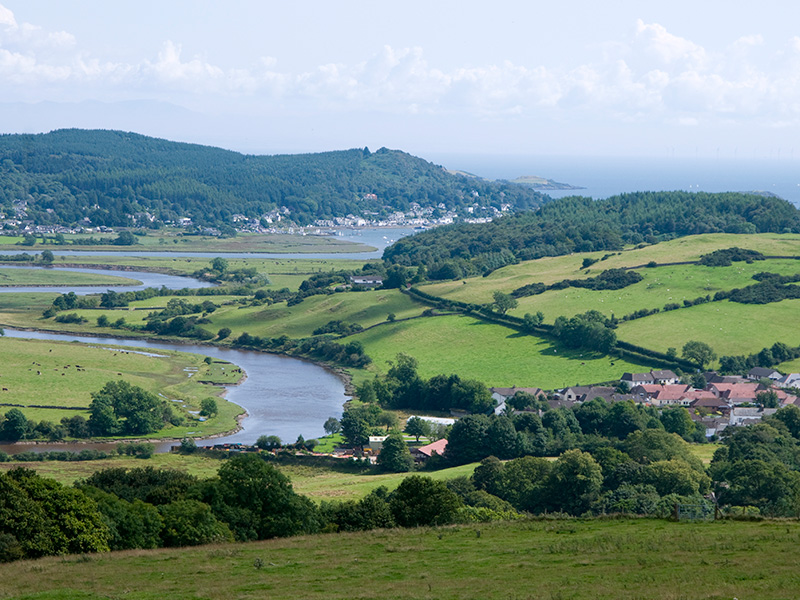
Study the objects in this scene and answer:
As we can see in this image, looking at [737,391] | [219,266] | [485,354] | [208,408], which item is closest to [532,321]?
[485,354]

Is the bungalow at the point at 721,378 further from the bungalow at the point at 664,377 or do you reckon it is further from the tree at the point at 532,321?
the tree at the point at 532,321

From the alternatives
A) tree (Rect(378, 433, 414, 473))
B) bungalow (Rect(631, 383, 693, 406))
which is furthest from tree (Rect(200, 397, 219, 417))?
bungalow (Rect(631, 383, 693, 406))

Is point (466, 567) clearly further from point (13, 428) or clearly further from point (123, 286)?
point (123, 286)

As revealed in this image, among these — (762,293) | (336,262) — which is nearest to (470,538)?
(762,293)

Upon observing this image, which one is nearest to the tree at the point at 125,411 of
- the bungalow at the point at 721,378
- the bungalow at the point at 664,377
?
the bungalow at the point at 664,377

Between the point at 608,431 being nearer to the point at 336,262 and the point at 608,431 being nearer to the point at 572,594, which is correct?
the point at 572,594
